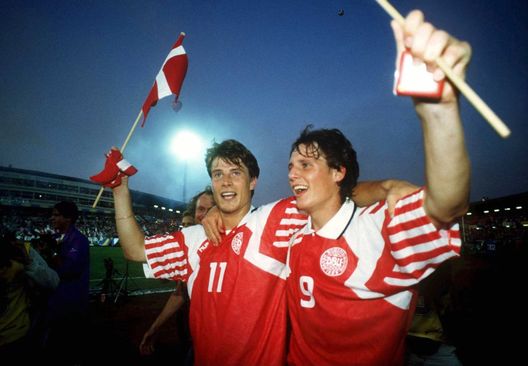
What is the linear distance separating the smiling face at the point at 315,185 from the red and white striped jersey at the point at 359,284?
0.18 meters

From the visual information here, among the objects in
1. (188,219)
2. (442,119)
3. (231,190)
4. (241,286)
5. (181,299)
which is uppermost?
(442,119)

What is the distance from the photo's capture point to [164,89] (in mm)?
3156

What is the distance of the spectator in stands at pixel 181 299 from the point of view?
368 cm

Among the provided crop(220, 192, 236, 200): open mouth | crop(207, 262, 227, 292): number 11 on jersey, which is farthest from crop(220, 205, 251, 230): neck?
crop(207, 262, 227, 292): number 11 on jersey

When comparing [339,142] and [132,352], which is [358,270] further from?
[132,352]

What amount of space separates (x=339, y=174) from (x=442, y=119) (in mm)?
1435

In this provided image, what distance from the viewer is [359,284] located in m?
1.78

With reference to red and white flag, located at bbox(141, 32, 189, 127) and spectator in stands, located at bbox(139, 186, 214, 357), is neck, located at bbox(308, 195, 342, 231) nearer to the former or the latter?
red and white flag, located at bbox(141, 32, 189, 127)

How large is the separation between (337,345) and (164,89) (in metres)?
2.96

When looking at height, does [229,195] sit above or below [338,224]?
above

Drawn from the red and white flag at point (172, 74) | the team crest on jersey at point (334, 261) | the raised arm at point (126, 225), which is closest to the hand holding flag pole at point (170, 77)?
the red and white flag at point (172, 74)

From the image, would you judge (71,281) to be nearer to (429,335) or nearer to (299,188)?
(299,188)

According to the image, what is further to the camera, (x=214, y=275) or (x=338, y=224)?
(x=214, y=275)

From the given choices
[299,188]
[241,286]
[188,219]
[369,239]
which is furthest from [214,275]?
[188,219]
